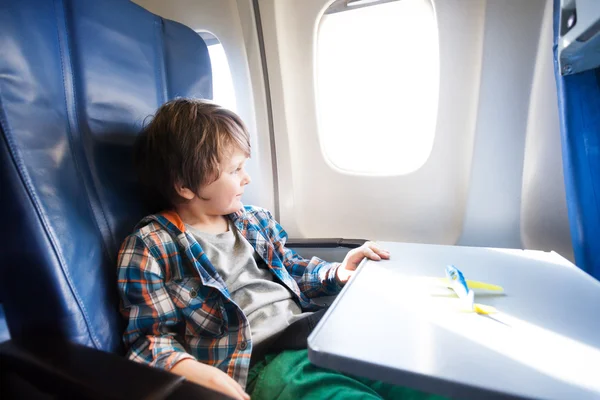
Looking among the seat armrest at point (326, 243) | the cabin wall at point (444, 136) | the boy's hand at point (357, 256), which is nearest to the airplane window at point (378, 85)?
the cabin wall at point (444, 136)

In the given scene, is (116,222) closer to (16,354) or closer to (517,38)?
(16,354)

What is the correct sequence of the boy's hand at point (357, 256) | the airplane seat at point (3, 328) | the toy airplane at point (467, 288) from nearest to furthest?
the toy airplane at point (467, 288) < the airplane seat at point (3, 328) < the boy's hand at point (357, 256)

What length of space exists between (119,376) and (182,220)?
60 cm

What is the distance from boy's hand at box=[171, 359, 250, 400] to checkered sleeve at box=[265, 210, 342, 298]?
555mm

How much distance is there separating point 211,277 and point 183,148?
1.33 ft

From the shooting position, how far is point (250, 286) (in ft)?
3.99

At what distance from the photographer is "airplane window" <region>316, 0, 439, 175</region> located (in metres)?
1.59

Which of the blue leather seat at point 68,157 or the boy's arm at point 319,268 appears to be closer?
the blue leather seat at point 68,157

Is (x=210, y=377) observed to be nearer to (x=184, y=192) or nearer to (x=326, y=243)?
(x=184, y=192)

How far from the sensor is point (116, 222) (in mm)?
1061

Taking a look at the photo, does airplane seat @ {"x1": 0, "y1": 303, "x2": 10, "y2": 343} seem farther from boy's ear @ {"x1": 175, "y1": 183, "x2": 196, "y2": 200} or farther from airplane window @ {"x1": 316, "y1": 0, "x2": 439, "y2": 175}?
airplane window @ {"x1": 316, "y1": 0, "x2": 439, "y2": 175}

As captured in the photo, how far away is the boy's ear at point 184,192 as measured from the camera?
1.16 m

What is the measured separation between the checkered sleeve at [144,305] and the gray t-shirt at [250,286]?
0.66 ft

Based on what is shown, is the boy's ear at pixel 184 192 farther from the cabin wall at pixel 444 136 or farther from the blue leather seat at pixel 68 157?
the cabin wall at pixel 444 136
